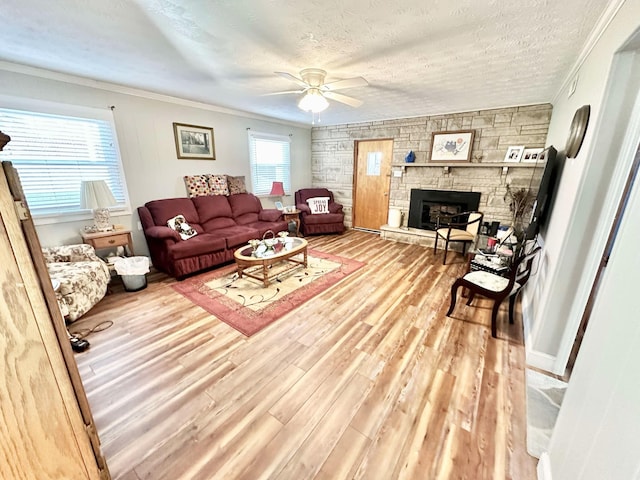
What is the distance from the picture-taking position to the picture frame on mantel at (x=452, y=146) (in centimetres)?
418

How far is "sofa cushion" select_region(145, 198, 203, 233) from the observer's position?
3.48 metres

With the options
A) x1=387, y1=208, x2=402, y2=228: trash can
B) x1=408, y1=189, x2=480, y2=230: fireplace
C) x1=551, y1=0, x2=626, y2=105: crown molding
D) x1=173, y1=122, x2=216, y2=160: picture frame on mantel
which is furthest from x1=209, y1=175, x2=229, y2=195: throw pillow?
x1=551, y1=0, x2=626, y2=105: crown molding

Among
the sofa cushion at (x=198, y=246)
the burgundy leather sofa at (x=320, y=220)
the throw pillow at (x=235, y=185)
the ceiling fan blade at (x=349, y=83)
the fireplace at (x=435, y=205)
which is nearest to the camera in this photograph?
the ceiling fan blade at (x=349, y=83)

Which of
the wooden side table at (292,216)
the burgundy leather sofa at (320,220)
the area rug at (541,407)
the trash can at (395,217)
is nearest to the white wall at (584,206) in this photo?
the area rug at (541,407)

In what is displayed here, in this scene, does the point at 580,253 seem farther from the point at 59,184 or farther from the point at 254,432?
the point at 59,184

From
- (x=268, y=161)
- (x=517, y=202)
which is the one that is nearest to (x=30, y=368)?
(x=517, y=202)

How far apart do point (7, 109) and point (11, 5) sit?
1.60 metres

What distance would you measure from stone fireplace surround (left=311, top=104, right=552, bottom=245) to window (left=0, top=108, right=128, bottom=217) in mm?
3995

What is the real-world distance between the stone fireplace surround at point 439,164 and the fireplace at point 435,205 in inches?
3.7

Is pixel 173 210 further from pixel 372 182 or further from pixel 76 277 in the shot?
pixel 372 182

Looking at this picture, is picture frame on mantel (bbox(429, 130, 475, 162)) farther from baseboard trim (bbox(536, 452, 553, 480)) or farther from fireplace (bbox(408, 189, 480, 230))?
baseboard trim (bbox(536, 452, 553, 480))

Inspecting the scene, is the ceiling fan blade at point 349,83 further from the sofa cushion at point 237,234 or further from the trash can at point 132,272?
the trash can at point 132,272

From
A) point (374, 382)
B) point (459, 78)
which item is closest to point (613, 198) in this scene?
point (374, 382)

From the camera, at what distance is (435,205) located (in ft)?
15.4
